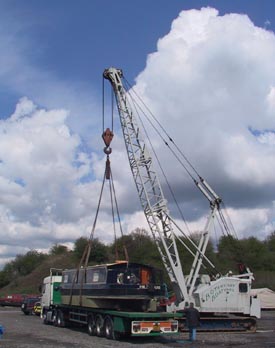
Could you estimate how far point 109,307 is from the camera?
2367 centimetres

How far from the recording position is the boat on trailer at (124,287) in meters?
22.7

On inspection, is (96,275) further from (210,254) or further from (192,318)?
(210,254)

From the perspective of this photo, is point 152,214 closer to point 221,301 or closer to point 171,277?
point 171,277

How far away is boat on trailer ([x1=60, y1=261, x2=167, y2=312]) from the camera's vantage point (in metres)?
22.7

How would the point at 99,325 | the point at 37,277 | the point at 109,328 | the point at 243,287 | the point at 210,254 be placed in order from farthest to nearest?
the point at 37,277 → the point at 210,254 → the point at 243,287 → the point at 99,325 → the point at 109,328

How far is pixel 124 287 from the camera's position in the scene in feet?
74.5

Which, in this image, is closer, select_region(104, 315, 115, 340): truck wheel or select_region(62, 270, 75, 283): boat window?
select_region(104, 315, 115, 340): truck wheel

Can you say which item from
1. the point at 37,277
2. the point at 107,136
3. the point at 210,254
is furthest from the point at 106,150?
the point at 37,277

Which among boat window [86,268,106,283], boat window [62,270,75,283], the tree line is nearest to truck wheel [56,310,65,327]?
boat window [62,270,75,283]

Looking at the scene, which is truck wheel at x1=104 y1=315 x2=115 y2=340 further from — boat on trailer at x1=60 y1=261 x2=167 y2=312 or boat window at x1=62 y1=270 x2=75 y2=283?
boat window at x1=62 y1=270 x2=75 y2=283

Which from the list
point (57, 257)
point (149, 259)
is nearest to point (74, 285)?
point (149, 259)

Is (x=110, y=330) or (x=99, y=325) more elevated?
(x=99, y=325)

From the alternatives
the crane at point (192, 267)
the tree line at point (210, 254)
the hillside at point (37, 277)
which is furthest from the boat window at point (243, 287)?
the hillside at point (37, 277)

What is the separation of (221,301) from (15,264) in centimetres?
9885
